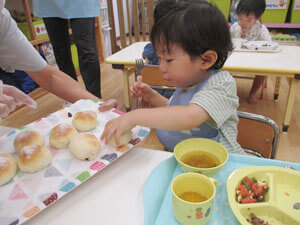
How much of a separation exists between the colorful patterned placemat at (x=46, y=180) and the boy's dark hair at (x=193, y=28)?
309 mm

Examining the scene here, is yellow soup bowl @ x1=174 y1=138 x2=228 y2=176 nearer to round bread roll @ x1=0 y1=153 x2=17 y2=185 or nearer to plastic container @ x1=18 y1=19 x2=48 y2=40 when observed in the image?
round bread roll @ x1=0 y1=153 x2=17 y2=185

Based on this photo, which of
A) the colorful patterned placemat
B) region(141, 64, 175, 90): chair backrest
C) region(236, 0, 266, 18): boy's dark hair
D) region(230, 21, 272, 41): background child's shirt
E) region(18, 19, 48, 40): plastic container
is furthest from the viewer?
region(18, 19, 48, 40): plastic container

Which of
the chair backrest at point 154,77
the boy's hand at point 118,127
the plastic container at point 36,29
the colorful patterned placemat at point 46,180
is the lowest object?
the chair backrest at point 154,77

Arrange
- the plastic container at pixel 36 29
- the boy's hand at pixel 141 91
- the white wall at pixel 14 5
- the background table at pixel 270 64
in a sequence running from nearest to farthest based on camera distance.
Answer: the boy's hand at pixel 141 91, the background table at pixel 270 64, the plastic container at pixel 36 29, the white wall at pixel 14 5

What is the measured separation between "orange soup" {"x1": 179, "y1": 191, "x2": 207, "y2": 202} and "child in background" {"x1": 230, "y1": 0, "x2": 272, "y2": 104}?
2383 millimetres

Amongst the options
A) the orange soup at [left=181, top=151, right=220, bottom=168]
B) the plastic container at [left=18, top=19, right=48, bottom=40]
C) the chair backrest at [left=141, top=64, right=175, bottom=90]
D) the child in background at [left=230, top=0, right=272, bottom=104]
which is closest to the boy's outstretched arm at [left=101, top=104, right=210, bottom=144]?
the orange soup at [left=181, top=151, right=220, bottom=168]

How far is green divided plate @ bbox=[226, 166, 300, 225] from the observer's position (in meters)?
0.49

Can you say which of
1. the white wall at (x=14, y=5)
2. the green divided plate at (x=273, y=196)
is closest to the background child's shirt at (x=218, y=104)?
the green divided plate at (x=273, y=196)

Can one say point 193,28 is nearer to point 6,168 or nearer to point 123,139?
point 123,139

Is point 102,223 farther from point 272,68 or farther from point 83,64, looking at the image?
point 83,64

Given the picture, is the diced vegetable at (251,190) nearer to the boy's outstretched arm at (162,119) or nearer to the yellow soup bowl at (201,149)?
the yellow soup bowl at (201,149)

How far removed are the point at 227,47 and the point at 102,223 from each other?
2.18 feet

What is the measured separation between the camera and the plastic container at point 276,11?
12.0 feet

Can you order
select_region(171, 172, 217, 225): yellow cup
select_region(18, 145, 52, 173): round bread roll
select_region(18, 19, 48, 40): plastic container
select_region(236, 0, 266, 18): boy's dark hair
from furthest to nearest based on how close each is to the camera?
select_region(18, 19, 48, 40): plastic container → select_region(236, 0, 266, 18): boy's dark hair → select_region(18, 145, 52, 173): round bread roll → select_region(171, 172, 217, 225): yellow cup
